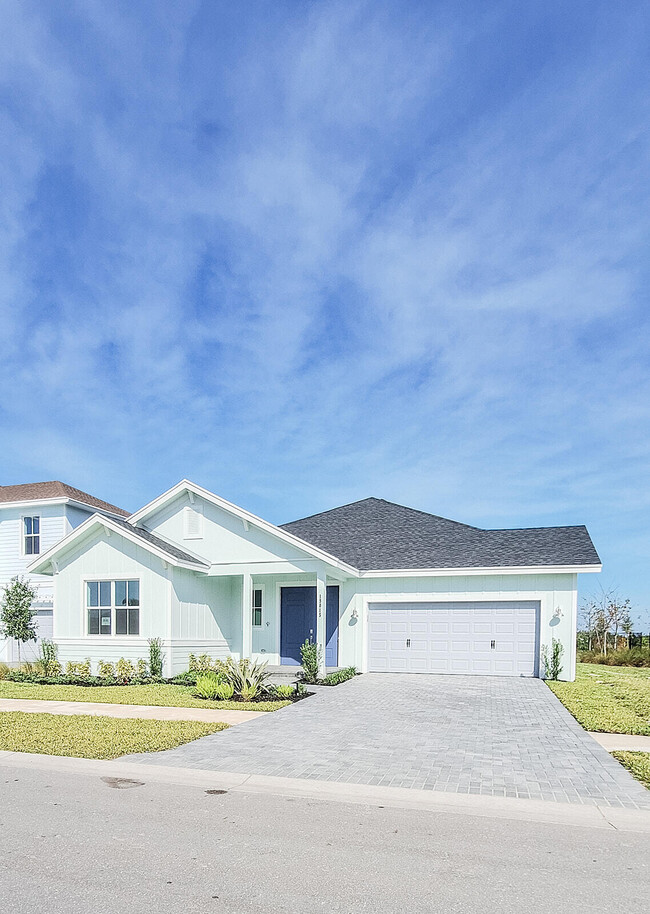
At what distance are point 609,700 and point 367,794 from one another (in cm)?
941

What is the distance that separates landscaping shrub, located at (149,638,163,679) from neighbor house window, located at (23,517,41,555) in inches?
421

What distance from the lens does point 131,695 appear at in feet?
48.3

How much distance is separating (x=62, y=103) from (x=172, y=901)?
648 inches

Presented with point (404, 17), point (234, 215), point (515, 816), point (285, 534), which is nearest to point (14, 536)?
point (285, 534)

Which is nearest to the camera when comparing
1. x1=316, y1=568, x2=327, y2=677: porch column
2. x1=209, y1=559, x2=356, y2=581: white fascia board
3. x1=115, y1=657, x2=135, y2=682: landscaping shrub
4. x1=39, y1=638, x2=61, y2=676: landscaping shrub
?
x1=115, y1=657, x2=135, y2=682: landscaping shrub

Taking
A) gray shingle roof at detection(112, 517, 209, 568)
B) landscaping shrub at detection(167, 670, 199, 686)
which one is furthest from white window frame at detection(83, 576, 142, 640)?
landscaping shrub at detection(167, 670, 199, 686)

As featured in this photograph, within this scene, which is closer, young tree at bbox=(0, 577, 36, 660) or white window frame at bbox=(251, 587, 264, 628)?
white window frame at bbox=(251, 587, 264, 628)

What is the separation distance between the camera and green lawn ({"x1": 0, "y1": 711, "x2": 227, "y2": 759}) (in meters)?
8.99

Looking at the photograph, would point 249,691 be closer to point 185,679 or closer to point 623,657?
point 185,679

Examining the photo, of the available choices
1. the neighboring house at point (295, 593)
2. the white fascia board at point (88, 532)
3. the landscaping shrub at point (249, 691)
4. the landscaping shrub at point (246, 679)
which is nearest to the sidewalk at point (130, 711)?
the landscaping shrub at point (249, 691)

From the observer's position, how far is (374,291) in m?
21.3

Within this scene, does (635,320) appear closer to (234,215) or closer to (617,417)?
(617,417)

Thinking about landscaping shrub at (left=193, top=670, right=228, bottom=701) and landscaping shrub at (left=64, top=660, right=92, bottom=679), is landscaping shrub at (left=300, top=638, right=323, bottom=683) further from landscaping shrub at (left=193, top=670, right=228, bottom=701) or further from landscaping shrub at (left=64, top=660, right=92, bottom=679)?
landscaping shrub at (left=64, top=660, right=92, bottom=679)

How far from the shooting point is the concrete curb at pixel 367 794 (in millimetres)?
6148
